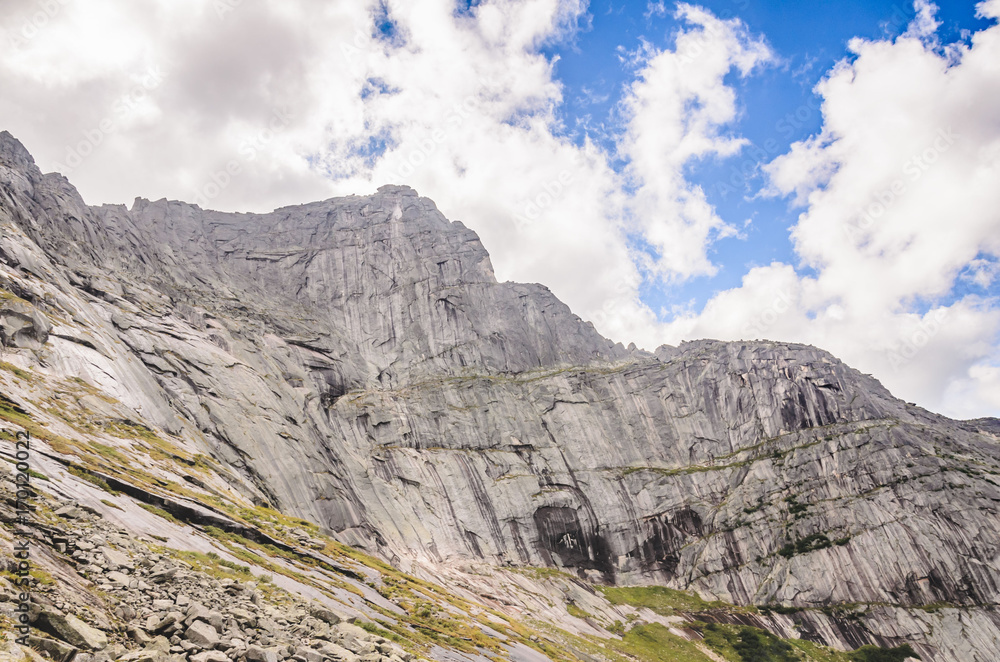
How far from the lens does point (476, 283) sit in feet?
541

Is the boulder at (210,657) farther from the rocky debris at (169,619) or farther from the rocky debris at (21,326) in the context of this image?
the rocky debris at (21,326)

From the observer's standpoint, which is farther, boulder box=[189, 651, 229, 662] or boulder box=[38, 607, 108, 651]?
boulder box=[189, 651, 229, 662]

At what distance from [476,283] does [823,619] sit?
371ft

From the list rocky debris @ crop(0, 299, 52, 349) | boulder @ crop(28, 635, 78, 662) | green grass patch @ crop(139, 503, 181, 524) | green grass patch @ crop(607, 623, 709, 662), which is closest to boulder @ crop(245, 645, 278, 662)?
boulder @ crop(28, 635, 78, 662)

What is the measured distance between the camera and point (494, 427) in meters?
127

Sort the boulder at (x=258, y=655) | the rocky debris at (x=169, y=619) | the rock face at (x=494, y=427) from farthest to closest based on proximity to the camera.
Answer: the rock face at (x=494, y=427) → the boulder at (x=258, y=655) → the rocky debris at (x=169, y=619)

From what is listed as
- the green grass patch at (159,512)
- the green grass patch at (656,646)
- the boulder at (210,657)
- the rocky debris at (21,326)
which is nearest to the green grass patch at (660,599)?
the green grass patch at (656,646)

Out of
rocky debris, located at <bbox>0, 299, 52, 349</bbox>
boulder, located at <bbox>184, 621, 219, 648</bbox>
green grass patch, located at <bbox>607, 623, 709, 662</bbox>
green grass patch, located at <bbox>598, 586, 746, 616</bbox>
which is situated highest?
rocky debris, located at <bbox>0, 299, 52, 349</bbox>

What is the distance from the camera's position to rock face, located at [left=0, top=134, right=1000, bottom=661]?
284ft

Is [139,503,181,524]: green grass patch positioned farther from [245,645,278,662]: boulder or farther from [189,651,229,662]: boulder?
[189,651,229,662]: boulder

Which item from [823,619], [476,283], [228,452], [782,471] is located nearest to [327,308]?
[476,283]

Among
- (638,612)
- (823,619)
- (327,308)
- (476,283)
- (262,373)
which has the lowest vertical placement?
(638,612)

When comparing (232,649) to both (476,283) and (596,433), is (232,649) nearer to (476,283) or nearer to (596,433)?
(596,433)

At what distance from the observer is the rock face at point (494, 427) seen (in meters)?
86.4
